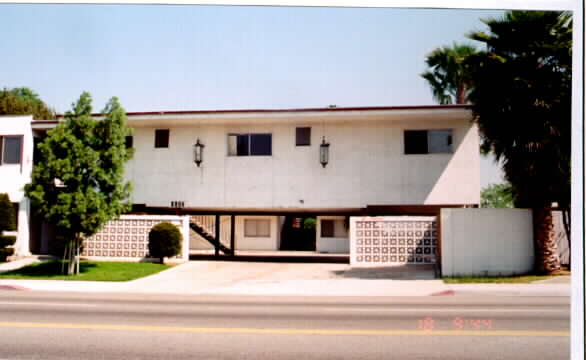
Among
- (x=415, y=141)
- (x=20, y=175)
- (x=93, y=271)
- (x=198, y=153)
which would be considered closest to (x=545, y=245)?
(x=415, y=141)

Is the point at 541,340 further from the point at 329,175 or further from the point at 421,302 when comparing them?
the point at 329,175

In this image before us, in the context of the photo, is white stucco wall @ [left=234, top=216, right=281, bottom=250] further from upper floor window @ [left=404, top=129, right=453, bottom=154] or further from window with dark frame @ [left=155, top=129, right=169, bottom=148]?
upper floor window @ [left=404, top=129, right=453, bottom=154]

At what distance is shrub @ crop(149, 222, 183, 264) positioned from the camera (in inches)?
779

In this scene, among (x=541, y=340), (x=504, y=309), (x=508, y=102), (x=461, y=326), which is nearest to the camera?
(x=541, y=340)

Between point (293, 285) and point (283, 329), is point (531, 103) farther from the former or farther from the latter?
point (283, 329)

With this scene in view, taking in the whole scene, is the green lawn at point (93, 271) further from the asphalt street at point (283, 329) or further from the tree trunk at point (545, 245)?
the tree trunk at point (545, 245)

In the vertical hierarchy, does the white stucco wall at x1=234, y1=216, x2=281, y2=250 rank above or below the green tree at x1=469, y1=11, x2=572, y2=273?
below

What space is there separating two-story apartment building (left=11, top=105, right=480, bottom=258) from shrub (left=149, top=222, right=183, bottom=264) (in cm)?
197

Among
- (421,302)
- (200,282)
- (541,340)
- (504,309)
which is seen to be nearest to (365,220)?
(200,282)

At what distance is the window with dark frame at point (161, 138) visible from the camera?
2216 cm

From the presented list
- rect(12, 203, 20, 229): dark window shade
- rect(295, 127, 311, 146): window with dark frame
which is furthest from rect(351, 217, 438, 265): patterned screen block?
rect(12, 203, 20, 229): dark window shade

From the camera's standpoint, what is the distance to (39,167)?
16422mm

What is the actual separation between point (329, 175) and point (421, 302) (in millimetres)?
9794

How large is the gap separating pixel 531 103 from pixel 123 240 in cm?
1484
